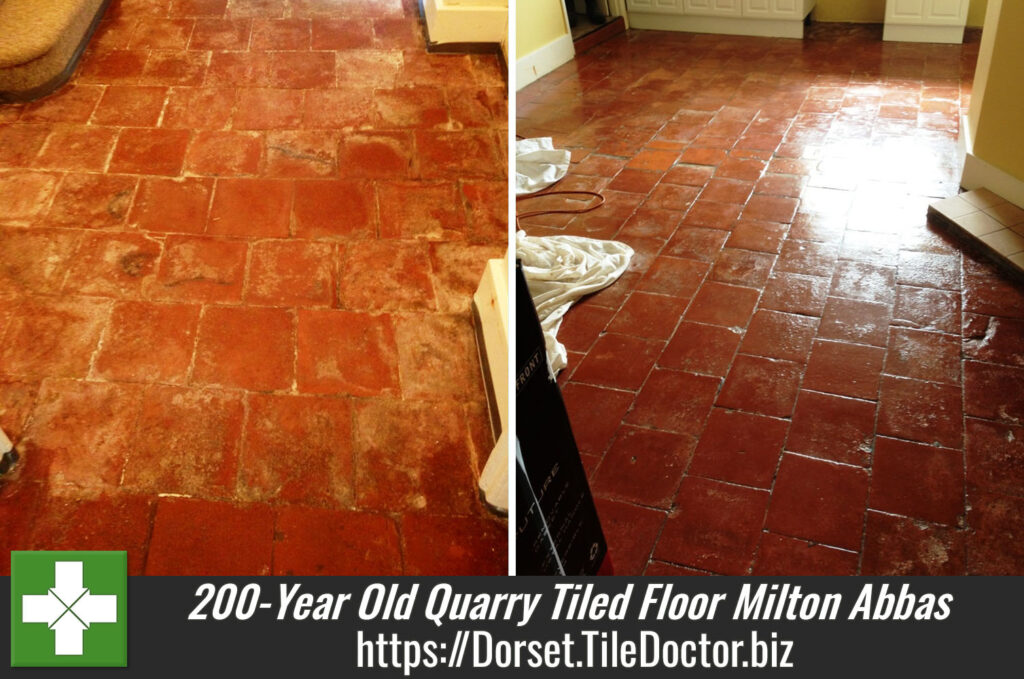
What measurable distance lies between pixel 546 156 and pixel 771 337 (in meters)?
2.11

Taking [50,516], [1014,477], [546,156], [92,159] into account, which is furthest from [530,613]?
[546,156]

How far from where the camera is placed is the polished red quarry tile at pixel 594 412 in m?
2.74

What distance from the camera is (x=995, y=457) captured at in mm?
2537

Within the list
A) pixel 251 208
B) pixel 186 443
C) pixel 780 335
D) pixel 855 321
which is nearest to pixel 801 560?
pixel 780 335

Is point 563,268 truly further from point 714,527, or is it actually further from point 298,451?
point 298,451

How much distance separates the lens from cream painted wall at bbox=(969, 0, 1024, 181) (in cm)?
367

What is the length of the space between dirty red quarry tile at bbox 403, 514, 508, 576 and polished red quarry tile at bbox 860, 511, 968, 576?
3.08 feet

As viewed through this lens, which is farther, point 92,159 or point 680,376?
point 92,159

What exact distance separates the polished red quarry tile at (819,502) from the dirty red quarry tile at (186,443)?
Result: 140cm

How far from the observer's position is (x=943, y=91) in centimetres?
553

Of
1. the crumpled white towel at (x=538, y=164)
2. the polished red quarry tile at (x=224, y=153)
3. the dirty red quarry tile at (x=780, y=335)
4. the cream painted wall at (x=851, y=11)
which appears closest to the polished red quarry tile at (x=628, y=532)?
the dirty red quarry tile at (x=780, y=335)

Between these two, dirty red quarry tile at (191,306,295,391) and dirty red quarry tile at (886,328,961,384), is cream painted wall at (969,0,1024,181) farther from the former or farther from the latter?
dirty red quarry tile at (191,306,295,391)

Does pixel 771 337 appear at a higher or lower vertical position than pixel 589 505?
lower

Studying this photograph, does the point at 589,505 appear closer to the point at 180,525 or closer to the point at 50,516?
the point at 180,525
